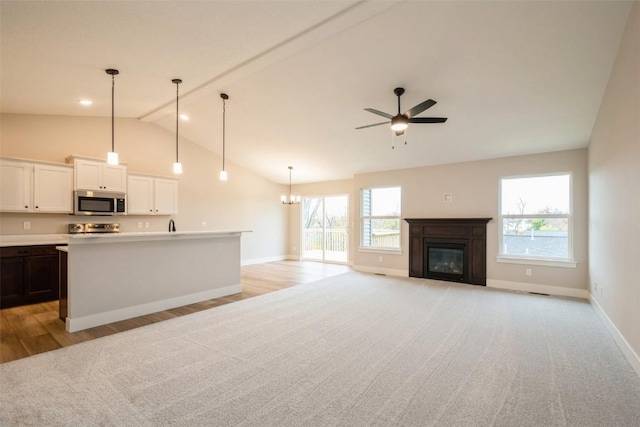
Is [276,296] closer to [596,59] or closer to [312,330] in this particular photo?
[312,330]

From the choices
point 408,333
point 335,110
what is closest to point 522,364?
point 408,333

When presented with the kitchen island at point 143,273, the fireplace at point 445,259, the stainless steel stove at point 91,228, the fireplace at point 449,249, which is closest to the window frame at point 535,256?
the fireplace at point 449,249

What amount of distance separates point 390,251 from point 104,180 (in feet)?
20.1

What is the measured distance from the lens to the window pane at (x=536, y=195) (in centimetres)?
523

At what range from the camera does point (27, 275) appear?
14.5 ft

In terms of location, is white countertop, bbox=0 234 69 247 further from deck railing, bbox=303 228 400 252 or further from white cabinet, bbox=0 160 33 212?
deck railing, bbox=303 228 400 252

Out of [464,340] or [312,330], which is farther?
[312,330]

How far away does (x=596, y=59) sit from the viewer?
312 cm

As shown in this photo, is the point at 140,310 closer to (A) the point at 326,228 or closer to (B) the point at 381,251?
(B) the point at 381,251

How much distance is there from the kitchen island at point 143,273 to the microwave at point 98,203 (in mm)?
2048

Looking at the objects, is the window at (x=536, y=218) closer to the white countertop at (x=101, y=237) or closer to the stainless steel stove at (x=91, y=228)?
the white countertop at (x=101, y=237)

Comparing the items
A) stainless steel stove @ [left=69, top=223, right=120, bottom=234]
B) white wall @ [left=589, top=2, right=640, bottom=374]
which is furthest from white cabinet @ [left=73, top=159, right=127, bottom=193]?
white wall @ [left=589, top=2, right=640, bottom=374]

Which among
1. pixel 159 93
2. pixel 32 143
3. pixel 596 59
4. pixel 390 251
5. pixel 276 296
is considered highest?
pixel 159 93

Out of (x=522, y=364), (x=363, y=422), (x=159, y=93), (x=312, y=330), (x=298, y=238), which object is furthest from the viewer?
(x=298, y=238)
